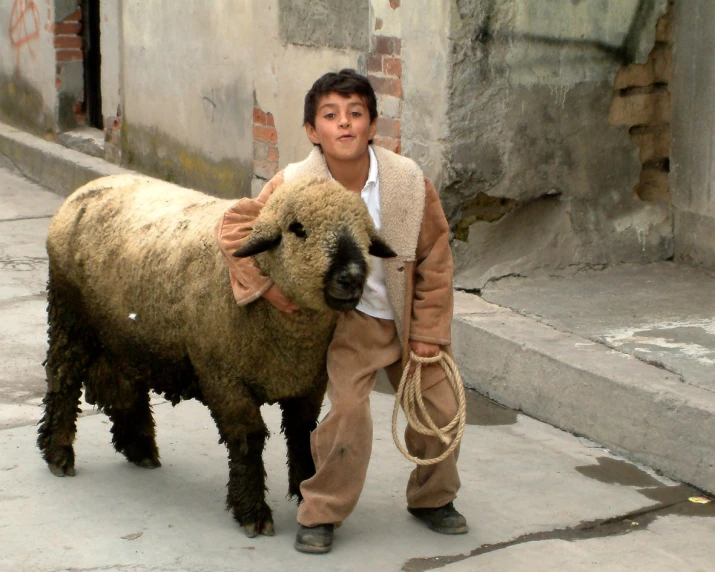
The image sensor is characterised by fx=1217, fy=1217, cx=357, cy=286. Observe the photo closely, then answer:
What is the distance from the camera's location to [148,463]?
4.69m

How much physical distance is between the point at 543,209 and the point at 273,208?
2.99 m

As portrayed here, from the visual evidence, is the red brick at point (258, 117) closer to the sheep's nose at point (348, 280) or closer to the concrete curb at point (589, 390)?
the concrete curb at point (589, 390)

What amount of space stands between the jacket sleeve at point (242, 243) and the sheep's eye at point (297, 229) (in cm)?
19

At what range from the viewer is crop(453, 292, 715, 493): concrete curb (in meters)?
4.56

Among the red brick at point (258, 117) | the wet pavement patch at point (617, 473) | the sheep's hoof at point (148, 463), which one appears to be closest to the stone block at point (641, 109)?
the wet pavement patch at point (617, 473)

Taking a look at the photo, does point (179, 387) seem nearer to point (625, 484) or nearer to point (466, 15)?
point (625, 484)

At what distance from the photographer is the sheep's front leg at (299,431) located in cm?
416

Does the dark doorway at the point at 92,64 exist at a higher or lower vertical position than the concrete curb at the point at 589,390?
higher

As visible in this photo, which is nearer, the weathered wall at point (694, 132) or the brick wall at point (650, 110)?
the weathered wall at point (694, 132)

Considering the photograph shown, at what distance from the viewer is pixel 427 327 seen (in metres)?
3.98

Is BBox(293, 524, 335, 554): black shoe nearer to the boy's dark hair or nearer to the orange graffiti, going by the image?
the boy's dark hair

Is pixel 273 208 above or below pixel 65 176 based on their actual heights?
above

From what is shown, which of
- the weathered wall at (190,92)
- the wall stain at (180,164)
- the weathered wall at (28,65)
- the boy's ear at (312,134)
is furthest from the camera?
the weathered wall at (28,65)

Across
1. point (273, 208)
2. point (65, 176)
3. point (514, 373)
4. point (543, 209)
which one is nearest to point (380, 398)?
point (514, 373)
